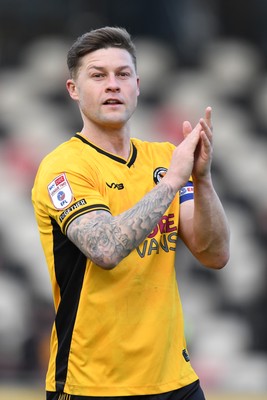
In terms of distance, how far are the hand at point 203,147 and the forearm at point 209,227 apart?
5cm

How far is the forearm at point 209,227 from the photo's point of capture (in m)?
3.21

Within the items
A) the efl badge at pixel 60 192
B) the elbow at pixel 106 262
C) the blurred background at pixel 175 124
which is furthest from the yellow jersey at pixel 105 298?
the blurred background at pixel 175 124

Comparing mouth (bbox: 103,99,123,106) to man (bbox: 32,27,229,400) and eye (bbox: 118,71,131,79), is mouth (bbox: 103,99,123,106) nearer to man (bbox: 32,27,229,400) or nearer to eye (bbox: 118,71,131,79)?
man (bbox: 32,27,229,400)

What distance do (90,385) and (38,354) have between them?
3219 mm

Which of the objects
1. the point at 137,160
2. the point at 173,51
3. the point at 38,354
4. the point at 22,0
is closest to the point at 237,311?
the point at 38,354

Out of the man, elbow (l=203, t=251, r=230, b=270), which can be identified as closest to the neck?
the man

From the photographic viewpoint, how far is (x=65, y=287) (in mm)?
3115

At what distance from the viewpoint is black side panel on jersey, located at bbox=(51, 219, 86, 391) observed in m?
3.09

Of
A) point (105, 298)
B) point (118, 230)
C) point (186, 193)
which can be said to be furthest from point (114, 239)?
point (186, 193)

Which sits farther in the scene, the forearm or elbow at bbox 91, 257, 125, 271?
the forearm

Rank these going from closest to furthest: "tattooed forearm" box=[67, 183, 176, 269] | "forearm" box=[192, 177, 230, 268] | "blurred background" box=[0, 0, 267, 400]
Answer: "tattooed forearm" box=[67, 183, 176, 269] → "forearm" box=[192, 177, 230, 268] → "blurred background" box=[0, 0, 267, 400]

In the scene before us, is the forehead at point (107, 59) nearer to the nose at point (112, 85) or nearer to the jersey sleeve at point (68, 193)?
the nose at point (112, 85)

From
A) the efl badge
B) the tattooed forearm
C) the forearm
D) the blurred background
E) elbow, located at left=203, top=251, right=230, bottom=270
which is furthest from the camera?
the blurred background

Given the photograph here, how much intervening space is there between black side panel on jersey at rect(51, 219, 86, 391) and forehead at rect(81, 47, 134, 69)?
1.91ft
